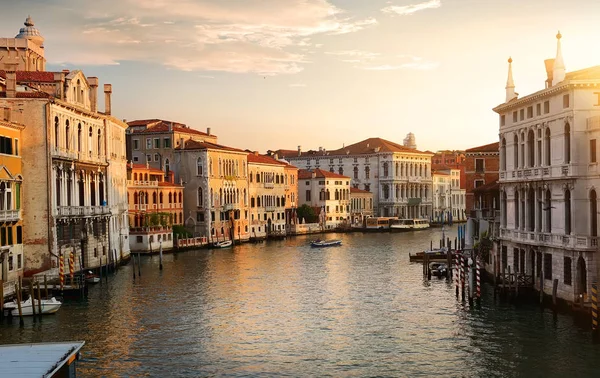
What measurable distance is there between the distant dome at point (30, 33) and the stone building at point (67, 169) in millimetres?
12439

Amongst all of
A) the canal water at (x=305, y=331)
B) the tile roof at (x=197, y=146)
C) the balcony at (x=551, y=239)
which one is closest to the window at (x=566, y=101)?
the balcony at (x=551, y=239)

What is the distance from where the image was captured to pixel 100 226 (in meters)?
34.3

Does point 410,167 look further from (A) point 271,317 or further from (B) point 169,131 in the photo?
(A) point 271,317

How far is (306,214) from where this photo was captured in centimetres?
7188

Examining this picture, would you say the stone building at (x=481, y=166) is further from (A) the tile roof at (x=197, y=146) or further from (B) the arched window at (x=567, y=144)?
(A) the tile roof at (x=197, y=146)

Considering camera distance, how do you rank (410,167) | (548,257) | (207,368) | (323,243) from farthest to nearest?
(410,167) < (323,243) < (548,257) < (207,368)

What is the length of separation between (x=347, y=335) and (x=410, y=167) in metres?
69.2

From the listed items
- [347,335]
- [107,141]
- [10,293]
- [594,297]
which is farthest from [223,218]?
[594,297]

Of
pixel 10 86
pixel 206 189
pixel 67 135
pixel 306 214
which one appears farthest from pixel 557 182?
pixel 306 214

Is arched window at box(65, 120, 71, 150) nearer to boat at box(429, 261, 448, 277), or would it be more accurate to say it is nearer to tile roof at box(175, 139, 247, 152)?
boat at box(429, 261, 448, 277)

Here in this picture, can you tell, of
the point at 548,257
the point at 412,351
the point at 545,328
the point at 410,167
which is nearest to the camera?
the point at 412,351

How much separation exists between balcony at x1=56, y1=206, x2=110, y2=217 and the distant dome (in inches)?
718

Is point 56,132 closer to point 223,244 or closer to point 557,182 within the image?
point 557,182

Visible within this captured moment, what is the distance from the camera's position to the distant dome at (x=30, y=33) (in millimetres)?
48688
